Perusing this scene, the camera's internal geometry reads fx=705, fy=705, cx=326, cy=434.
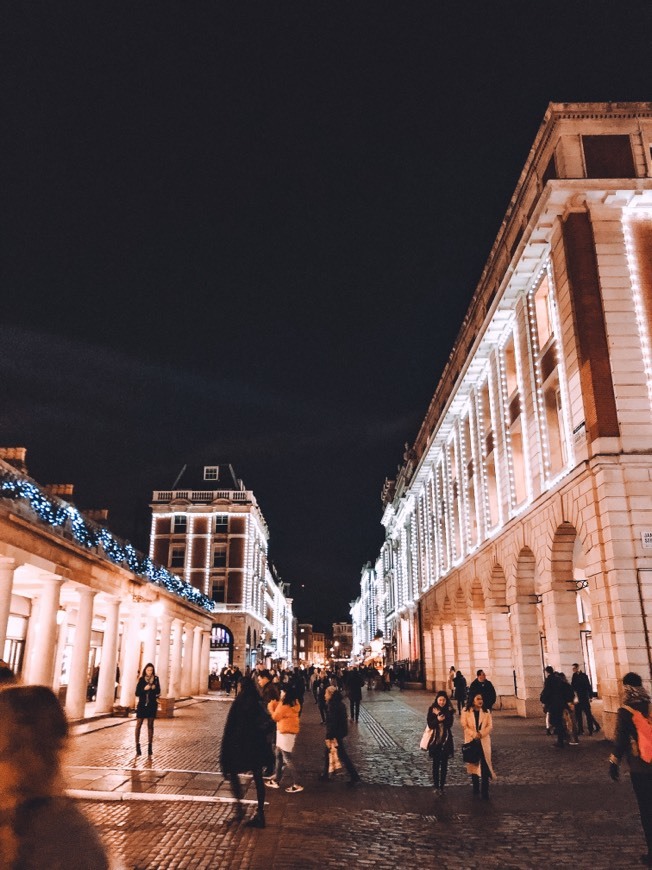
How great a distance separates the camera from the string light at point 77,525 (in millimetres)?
16766

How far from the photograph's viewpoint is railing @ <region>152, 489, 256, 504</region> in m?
78.9

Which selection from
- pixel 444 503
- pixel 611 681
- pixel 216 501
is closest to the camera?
pixel 611 681

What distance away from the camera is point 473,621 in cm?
3488

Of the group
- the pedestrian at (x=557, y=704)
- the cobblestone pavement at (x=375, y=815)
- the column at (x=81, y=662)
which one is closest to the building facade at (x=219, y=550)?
the column at (x=81, y=662)

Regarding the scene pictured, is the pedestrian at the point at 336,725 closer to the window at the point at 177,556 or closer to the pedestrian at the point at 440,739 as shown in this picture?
the pedestrian at the point at 440,739

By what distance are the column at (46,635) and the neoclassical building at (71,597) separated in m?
0.03

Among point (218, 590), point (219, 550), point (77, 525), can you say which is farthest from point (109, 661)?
point (219, 550)

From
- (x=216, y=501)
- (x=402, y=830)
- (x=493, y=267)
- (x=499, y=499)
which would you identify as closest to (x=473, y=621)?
(x=499, y=499)

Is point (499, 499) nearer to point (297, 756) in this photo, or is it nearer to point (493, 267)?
point (493, 267)

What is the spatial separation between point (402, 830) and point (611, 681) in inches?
421

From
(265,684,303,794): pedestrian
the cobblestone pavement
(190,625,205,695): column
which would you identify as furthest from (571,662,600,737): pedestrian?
(190,625,205,695): column

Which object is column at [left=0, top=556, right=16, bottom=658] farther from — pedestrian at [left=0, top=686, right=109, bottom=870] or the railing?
the railing

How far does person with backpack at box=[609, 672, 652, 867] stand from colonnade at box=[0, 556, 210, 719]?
10936 millimetres

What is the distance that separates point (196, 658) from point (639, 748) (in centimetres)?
4046
